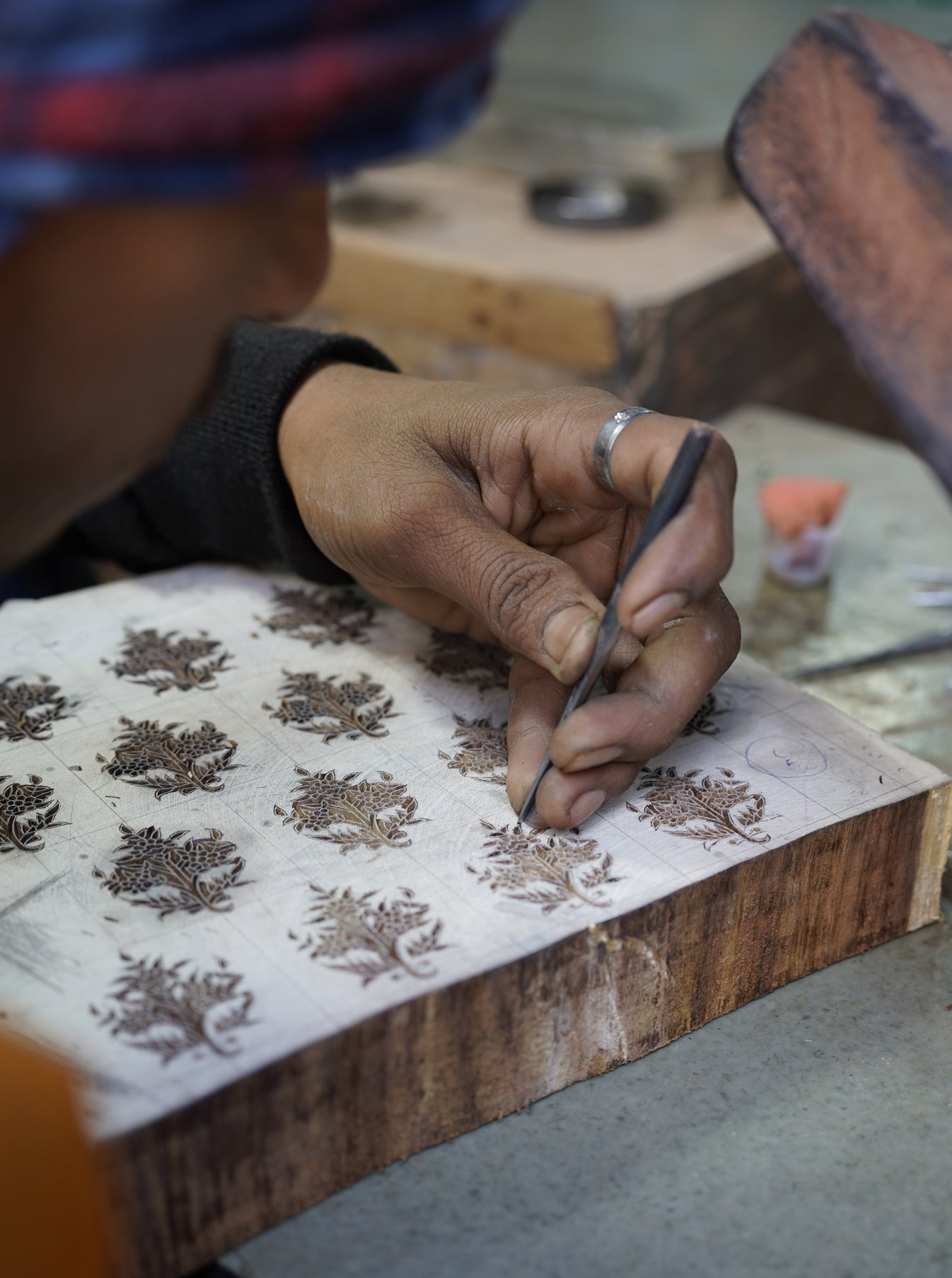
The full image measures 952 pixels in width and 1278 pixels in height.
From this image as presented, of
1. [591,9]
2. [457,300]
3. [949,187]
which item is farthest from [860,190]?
[591,9]

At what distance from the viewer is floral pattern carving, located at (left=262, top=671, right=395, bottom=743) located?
1295mm

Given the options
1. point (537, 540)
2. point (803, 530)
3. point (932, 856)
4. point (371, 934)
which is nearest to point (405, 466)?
point (537, 540)

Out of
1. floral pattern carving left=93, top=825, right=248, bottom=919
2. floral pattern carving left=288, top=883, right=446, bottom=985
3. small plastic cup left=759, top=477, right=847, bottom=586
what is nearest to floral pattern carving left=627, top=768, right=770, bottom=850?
floral pattern carving left=288, top=883, right=446, bottom=985

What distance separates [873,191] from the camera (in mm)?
937

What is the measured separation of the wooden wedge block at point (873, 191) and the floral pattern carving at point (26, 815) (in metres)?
0.81

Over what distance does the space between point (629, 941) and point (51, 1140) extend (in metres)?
0.47

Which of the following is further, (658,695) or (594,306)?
(594,306)

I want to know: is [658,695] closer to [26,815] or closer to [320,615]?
[320,615]

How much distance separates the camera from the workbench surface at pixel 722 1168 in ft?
3.07

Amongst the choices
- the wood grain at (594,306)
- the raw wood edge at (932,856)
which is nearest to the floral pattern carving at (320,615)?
the raw wood edge at (932,856)

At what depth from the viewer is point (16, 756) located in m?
1.25

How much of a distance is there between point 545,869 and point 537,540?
0.47m

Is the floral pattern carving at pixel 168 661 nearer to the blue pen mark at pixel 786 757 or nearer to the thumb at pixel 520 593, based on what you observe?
the thumb at pixel 520 593

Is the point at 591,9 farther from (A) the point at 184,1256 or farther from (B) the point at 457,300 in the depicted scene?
(A) the point at 184,1256
